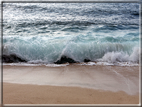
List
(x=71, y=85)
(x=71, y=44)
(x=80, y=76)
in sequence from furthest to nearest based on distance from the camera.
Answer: (x=71, y=44) < (x=80, y=76) < (x=71, y=85)

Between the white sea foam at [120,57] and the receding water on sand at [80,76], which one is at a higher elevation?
the white sea foam at [120,57]

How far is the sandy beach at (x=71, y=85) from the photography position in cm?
216

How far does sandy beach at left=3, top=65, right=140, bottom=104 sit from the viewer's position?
216cm

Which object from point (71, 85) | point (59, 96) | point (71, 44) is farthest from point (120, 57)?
point (59, 96)

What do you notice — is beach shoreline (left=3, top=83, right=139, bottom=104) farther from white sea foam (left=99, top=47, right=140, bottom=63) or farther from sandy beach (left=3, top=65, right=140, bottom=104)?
white sea foam (left=99, top=47, right=140, bottom=63)

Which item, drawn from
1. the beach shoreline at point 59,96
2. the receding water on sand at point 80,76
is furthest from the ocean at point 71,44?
the beach shoreline at point 59,96

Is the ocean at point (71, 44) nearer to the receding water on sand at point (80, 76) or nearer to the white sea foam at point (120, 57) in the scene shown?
the white sea foam at point (120, 57)

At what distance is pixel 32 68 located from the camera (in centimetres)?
358

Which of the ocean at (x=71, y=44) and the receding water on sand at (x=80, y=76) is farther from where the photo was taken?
the ocean at (x=71, y=44)

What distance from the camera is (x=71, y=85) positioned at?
2.61m

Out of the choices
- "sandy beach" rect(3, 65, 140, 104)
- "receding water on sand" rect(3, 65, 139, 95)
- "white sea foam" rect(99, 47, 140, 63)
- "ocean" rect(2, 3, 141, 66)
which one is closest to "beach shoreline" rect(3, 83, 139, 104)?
"sandy beach" rect(3, 65, 140, 104)

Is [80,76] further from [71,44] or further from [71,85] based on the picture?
[71,44]

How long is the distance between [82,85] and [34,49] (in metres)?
2.57

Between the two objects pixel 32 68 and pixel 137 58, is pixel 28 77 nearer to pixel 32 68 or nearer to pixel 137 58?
pixel 32 68
